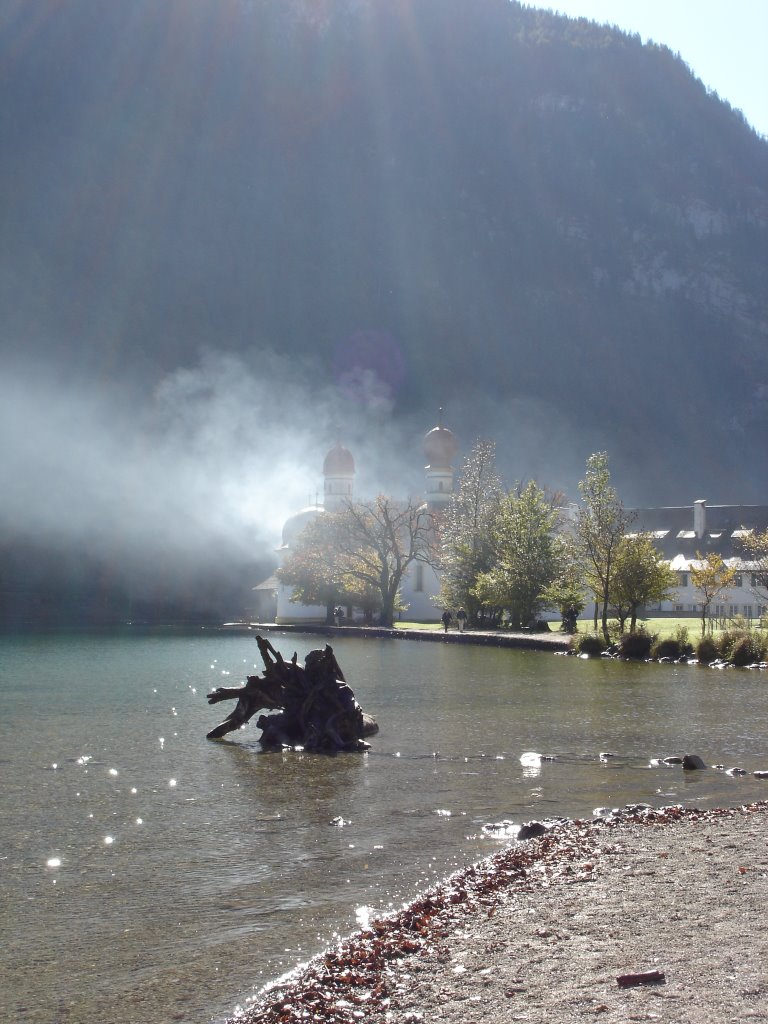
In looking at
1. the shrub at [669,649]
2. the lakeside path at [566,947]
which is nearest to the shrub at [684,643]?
the shrub at [669,649]

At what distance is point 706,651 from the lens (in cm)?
4841

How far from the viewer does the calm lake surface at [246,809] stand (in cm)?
1070

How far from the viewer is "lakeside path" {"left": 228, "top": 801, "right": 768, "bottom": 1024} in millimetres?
8406

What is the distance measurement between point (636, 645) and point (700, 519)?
5410 cm

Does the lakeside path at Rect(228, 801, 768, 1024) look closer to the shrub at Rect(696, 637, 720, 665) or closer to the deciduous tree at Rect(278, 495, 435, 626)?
the shrub at Rect(696, 637, 720, 665)

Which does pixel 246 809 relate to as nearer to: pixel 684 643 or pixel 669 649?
pixel 669 649

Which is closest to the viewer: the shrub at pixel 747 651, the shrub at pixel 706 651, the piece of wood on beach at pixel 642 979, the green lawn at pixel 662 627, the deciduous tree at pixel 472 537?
the piece of wood on beach at pixel 642 979

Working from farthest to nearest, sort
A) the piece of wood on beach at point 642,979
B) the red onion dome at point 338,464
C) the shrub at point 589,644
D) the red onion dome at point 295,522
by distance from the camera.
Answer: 1. the red onion dome at point 338,464
2. the red onion dome at point 295,522
3. the shrub at point 589,644
4. the piece of wood on beach at point 642,979

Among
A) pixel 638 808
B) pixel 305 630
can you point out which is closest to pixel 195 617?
pixel 305 630

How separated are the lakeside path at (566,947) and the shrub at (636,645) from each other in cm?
3920

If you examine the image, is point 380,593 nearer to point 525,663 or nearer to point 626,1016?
point 525,663

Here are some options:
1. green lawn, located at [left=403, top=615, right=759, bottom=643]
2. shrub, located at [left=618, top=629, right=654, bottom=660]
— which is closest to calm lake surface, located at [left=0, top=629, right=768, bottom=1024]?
shrub, located at [left=618, top=629, right=654, bottom=660]

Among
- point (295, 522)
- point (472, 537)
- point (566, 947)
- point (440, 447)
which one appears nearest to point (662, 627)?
point (472, 537)

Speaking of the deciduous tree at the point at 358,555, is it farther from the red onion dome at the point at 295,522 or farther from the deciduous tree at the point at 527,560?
the red onion dome at the point at 295,522
